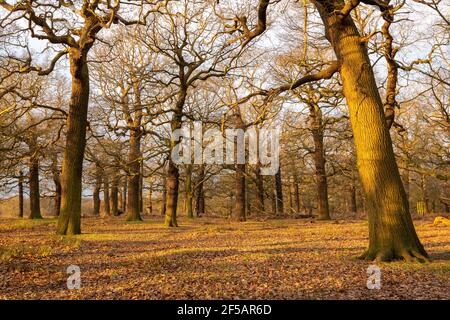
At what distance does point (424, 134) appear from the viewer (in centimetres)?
2655

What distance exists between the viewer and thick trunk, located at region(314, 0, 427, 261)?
7820mm

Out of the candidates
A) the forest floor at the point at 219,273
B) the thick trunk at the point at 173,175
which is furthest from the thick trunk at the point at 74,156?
the thick trunk at the point at 173,175

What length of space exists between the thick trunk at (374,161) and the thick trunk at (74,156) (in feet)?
29.5

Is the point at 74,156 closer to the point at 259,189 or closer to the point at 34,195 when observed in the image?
the point at 34,195

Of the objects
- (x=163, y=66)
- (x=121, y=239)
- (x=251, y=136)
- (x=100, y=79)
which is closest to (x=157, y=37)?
(x=163, y=66)

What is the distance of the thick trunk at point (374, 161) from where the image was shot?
7820mm

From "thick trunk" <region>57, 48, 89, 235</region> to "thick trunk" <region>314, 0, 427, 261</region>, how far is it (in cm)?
900

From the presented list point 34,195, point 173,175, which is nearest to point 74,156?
point 173,175

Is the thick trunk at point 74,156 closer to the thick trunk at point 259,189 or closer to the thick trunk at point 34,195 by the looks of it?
the thick trunk at point 34,195

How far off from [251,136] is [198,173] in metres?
5.58

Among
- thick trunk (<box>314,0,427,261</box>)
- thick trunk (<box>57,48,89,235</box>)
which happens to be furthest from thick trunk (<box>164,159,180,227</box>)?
thick trunk (<box>314,0,427,261</box>)

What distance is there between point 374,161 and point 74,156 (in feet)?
33.8

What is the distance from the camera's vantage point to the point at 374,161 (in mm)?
8000

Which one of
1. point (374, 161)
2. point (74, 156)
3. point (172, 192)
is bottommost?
point (172, 192)
